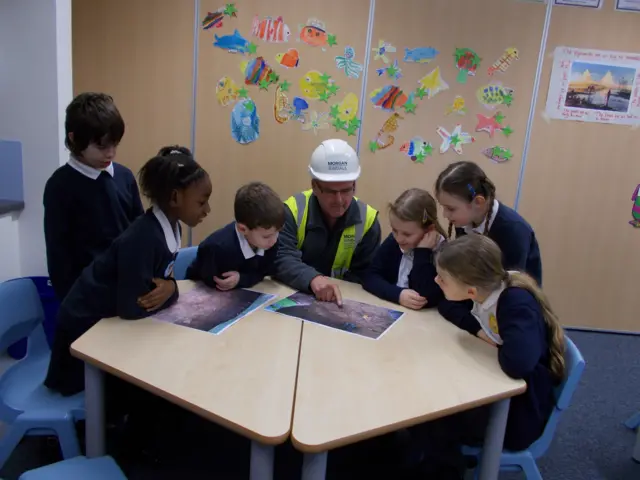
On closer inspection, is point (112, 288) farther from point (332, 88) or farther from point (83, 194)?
point (332, 88)

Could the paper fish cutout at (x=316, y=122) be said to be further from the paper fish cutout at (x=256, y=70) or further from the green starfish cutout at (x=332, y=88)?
the paper fish cutout at (x=256, y=70)

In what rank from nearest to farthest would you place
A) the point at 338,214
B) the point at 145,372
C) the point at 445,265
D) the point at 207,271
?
the point at 145,372
the point at 445,265
the point at 207,271
the point at 338,214

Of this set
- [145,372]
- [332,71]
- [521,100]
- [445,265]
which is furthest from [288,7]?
[145,372]

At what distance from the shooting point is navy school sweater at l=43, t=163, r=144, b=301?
1.72 metres

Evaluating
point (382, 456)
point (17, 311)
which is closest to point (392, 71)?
point (382, 456)

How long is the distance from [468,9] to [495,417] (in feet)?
8.38

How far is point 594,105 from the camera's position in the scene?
125 inches

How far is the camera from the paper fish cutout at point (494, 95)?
311 centimetres

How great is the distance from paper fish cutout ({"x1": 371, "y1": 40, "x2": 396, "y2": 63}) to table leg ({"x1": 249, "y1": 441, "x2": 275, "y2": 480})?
2.55m

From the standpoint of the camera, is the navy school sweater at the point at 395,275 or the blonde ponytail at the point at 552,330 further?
the navy school sweater at the point at 395,275

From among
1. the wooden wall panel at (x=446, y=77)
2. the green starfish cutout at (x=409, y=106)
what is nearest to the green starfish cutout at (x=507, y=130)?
the wooden wall panel at (x=446, y=77)

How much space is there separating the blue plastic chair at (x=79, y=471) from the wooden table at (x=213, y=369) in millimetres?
110

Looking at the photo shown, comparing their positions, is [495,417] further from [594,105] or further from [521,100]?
[594,105]

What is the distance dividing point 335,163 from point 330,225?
0.92ft
